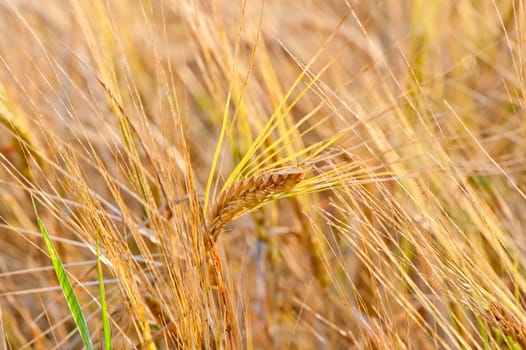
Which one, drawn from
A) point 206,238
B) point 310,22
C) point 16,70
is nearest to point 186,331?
point 206,238

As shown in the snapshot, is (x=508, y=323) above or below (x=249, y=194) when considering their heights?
below

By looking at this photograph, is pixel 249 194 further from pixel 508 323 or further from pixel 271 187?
pixel 508 323

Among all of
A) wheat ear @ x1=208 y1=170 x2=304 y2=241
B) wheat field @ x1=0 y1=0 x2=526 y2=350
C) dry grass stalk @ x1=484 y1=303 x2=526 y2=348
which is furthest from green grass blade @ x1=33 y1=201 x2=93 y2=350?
dry grass stalk @ x1=484 y1=303 x2=526 y2=348

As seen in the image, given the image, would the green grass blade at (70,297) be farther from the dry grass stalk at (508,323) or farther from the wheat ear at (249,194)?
the dry grass stalk at (508,323)

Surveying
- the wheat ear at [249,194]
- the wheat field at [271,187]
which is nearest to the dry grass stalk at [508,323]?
the wheat field at [271,187]

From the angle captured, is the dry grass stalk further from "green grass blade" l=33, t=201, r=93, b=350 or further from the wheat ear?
"green grass blade" l=33, t=201, r=93, b=350

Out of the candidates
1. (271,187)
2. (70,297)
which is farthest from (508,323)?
(70,297)

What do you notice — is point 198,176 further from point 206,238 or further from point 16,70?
point 206,238

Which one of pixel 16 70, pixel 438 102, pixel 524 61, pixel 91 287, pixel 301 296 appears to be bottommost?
pixel 301 296
